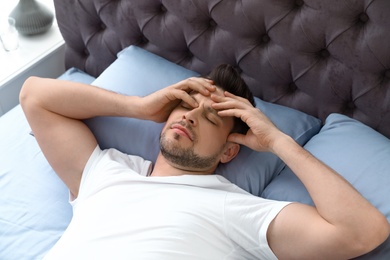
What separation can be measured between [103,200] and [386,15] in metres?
0.95

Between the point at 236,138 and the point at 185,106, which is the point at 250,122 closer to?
the point at 236,138

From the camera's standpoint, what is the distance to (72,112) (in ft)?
5.16

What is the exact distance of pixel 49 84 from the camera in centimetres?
161

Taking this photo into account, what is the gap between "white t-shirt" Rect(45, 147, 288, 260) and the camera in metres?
1.26

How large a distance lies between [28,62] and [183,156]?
108 cm

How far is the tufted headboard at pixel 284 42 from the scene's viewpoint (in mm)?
1389

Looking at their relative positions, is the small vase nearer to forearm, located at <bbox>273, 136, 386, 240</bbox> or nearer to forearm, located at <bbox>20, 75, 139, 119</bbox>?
forearm, located at <bbox>20, 75, 139, 119</bbox>

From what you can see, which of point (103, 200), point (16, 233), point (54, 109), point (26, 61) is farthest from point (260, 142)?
point (26, 61)

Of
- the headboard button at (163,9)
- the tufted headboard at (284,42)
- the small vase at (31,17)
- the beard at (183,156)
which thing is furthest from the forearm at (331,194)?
the small vase at (31,17)

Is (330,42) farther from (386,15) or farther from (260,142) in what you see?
(260,142)

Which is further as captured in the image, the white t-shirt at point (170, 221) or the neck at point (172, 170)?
the neck at point (172, 170)

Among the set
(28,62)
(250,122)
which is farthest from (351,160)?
(28,62)

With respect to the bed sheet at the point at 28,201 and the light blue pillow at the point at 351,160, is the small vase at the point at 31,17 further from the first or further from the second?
the light blue pillow at the point at 351,160

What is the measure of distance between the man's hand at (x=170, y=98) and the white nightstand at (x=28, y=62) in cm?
82
